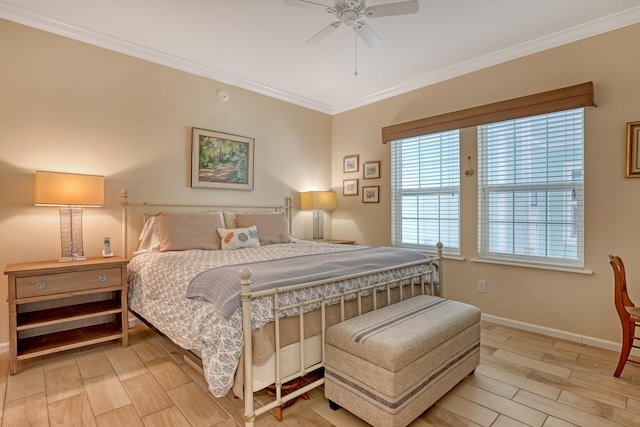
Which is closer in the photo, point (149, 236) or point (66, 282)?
point (66, 282)

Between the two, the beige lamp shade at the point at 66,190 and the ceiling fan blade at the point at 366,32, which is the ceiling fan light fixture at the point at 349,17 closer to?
the ceiling fan blade at the point at 366,32

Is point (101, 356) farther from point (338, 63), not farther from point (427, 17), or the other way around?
point (427, 17)

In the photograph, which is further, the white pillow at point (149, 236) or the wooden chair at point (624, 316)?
the white pillow at point (149, 236)

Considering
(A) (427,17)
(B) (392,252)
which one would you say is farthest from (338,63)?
(B) (392,252)

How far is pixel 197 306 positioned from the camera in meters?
1.89

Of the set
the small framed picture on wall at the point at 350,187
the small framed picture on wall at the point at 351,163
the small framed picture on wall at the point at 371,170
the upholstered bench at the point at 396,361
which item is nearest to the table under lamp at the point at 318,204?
the small framed picture on wall at the point at 350,187

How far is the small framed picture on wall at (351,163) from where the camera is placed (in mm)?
4668

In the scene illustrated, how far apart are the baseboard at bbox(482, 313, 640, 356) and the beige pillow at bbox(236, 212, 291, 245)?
89.6 inches

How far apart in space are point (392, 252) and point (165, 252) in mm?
1925

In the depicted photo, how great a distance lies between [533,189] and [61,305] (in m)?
4.31

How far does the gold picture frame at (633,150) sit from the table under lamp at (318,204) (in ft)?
9.93

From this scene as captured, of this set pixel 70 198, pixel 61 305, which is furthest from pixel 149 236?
pixel 61 305

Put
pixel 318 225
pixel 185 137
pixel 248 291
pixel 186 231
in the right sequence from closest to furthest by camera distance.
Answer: pixel 248 291, pixel 186 231, pixel 185 137, pixel 318 225

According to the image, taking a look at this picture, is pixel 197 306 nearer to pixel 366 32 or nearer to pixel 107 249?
pixel 107 249
